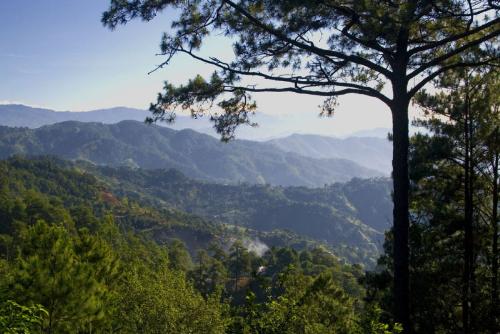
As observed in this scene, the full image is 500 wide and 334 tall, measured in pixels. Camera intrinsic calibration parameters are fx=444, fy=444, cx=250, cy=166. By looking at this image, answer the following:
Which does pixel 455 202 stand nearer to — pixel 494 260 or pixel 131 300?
pixel 494 260

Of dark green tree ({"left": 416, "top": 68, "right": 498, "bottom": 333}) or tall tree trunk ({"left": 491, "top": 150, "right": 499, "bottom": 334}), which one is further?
dark green tree ({"left": 416, "top": 68, "right": 498, "bottom": 333})

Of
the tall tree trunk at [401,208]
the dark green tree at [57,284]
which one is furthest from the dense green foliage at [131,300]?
the tall tree trunk at [401,208]

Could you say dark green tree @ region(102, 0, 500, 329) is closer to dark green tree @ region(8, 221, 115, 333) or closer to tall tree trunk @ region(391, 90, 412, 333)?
tall tree trunk @ region(391, 90, 412, 333)

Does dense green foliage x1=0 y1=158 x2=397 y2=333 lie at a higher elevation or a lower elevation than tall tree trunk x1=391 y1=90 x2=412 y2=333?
lower

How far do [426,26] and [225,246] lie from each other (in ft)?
530

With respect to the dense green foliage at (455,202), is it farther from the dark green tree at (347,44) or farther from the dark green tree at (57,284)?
the dark green tree at (57,284)

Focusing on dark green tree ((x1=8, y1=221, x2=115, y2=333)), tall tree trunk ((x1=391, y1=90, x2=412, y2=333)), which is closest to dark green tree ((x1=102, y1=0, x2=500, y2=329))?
tall tree trunk ((x1=391, y1=90, x2=412, y2=333))

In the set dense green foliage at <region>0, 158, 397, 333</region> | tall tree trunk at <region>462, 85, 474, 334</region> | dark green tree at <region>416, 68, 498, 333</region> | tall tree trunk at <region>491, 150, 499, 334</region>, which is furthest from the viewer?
dark green tree at <region>416, 68, 498, 333</region>

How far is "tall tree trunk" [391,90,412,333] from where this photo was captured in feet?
29.2

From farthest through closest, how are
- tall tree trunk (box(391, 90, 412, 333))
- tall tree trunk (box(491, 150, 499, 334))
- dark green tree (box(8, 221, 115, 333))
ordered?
dark green tree (box(8, 221, 115, 333)) < tall tree trunk (box(491, 150, 499, 334)) < tall tree trunk (box(391, 90, 412, 333))

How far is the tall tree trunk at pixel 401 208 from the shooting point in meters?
8.89

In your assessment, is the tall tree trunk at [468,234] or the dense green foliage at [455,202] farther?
the dense green foliage at [455,202]

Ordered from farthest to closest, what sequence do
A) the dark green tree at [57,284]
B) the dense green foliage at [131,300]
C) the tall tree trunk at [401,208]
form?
the dark green tree at [57,284] < the tall tree trunk at [401,208] < the dense green foliage at [131,300]

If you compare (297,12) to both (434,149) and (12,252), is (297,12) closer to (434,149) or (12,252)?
(434,149)
